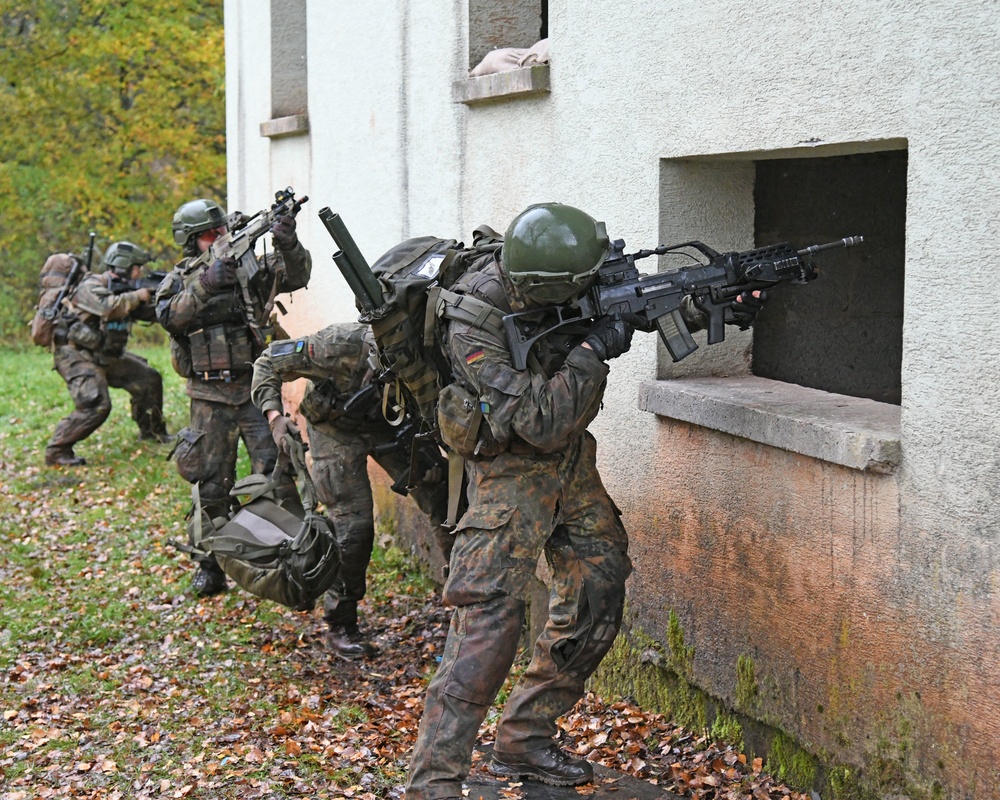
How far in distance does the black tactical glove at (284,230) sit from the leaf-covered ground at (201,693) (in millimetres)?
2278

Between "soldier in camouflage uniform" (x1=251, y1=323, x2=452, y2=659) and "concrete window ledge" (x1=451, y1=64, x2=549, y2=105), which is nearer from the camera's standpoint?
"concrete window ledge" (x1=451, y1=64, x2=549, y2=105)

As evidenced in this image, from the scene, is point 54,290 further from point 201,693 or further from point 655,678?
point 655,678

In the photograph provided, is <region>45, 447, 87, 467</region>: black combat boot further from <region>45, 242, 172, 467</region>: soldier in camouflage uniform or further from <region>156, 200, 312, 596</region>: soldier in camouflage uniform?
<region>156, 200, 312, 596</region>: soldier in camouflage uniform

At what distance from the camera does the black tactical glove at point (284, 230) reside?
778 centimetres

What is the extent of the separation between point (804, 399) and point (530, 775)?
184cm

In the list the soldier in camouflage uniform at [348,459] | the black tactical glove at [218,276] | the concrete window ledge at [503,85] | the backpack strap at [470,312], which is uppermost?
the concrete window ledge at [503,85]

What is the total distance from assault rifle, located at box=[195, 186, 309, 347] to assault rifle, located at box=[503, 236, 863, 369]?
3.76 m

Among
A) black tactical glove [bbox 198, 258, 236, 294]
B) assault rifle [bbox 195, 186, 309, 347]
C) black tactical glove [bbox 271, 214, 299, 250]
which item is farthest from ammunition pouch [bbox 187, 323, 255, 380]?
black tactical glove [bbox 271, 214, 299, 250]

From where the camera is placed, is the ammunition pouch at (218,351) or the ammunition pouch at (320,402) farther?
the ammunition pouch at (218,351)

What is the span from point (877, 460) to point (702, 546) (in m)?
1.27

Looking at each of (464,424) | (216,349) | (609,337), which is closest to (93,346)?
(216,349)

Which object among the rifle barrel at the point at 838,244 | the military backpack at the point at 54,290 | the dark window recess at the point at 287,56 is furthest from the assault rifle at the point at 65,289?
the rifle barrel at the point at 838,244

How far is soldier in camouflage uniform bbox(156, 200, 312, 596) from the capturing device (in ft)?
27.0

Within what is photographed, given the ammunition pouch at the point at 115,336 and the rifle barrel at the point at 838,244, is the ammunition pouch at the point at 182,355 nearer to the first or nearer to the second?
the ammunition pouch at the point at 115,336
